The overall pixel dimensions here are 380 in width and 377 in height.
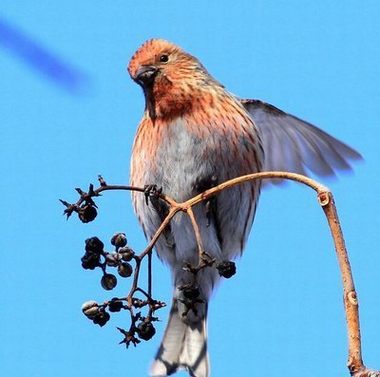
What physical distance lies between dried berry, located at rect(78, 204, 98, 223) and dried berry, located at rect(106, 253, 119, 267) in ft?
0.49

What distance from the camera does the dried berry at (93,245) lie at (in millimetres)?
2857

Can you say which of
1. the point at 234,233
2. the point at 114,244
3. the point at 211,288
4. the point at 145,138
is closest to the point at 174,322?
the point at 211,288

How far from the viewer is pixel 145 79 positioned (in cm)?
458

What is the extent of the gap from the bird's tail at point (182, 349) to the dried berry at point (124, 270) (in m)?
1.71

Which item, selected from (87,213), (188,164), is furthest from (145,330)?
→ (188,164)

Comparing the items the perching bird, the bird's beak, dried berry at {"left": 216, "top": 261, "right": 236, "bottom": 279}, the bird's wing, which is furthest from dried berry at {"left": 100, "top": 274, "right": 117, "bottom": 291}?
the bird's wing

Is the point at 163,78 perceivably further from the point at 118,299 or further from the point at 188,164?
the point at 118,299

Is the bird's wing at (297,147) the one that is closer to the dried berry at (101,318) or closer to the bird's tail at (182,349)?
the bird's tail at (182,349)

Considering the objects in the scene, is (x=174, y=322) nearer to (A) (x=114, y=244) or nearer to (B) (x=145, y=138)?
(B) (x=145, y=138)

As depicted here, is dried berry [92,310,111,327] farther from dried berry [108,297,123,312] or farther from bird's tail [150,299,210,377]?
bird's tail [150,299,210,377]

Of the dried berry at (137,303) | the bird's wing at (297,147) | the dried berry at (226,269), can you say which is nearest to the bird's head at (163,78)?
the bird's wing at (297,147)

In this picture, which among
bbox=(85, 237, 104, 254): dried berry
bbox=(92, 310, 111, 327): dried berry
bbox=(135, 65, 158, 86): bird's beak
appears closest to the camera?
bbox=(92, 310, 111, 327): dried berry

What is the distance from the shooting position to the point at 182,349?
4.86 metres

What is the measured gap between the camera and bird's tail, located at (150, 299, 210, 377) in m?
4.65
